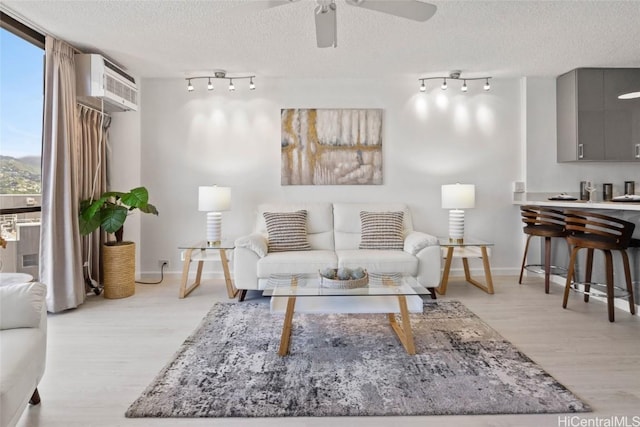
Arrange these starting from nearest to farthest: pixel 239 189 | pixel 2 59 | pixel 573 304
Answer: pixel 2 59 → pixel 573 304 → pixel 239 189

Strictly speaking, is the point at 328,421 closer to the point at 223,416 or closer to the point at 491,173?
the point at 223,416

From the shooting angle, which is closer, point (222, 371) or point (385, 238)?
point (222, 371)

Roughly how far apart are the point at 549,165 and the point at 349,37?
2990 millimetres

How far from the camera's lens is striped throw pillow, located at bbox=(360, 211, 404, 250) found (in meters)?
4.04

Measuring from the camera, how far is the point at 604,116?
4.48 metres

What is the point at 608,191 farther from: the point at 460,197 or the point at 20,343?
the point at 20,343

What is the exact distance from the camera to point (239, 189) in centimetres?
473

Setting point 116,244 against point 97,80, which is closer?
point 97,80

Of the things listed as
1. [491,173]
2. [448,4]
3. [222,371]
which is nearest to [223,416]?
[222,371]

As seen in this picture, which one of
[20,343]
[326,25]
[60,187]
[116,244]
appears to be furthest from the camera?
[116,244]

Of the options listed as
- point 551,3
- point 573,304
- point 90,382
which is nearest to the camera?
point 90,382

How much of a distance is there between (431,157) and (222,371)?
351cm

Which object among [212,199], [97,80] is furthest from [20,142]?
[212,199]

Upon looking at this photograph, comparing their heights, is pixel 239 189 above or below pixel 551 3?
below
